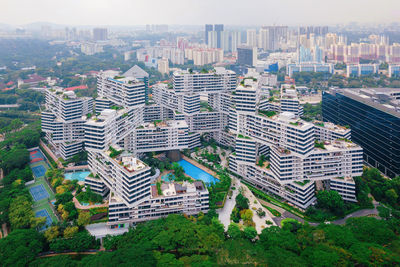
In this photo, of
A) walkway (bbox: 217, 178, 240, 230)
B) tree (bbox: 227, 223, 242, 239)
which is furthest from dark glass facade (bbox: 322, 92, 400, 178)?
tree (bbox: 227, 223, 242, 239)

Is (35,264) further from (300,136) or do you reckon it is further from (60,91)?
(60,91)

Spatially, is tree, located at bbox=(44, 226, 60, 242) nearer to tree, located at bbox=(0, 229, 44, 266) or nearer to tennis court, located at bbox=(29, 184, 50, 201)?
tree, located at bbox=(0, 229, 44, 266)

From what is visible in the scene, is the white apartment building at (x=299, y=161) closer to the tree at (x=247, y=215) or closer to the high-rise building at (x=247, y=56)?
the tree at (x=247, y=215)

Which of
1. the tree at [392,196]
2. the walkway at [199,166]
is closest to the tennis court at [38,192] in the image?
the walkway at [199,166]

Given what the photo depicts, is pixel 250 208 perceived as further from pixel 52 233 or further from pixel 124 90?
pixel 124 90

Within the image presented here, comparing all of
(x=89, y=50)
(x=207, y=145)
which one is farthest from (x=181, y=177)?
(x=89, y=50)
